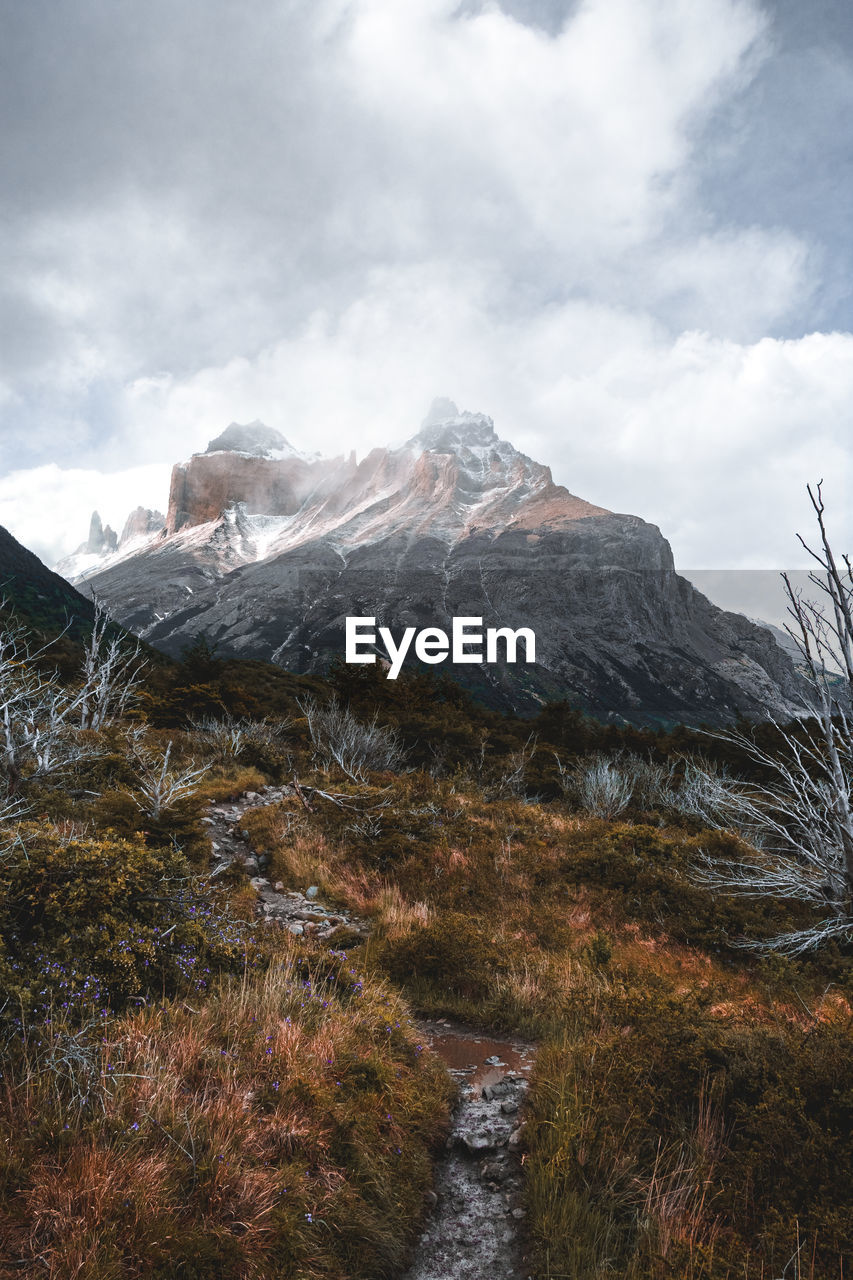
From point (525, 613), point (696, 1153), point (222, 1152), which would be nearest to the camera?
point (222, 1152)

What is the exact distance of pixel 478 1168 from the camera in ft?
14.4

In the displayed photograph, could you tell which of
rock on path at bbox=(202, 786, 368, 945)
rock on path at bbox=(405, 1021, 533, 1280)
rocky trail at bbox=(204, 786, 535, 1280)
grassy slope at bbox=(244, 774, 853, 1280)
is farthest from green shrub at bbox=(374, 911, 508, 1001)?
rock on path at bbox=(405, 1021, 533, 1280)

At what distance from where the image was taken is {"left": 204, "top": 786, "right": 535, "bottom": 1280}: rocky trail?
3592 mm

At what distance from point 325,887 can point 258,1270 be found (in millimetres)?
7482

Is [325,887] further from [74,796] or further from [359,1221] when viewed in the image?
[359,1221]

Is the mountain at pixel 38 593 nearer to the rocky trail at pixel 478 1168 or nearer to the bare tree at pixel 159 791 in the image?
the bare tree at pixel 159 791

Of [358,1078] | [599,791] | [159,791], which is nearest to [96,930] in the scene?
[358,1078]

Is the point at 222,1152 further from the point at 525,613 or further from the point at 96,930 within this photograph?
the point at 525,613

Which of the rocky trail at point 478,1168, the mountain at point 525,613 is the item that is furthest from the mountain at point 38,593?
the rocky trail at point 478,1168

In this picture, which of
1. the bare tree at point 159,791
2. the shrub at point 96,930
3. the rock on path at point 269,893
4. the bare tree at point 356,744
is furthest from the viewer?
the bare tree at point 356,744

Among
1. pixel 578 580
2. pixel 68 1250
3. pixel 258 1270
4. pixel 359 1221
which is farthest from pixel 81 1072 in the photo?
pixel 578 580

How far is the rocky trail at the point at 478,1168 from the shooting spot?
3592mm

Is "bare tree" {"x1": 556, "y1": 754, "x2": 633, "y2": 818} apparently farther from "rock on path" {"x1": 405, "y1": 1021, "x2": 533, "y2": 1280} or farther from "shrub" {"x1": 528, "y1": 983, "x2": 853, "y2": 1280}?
"shrub" {"x1": 528, "y1": 983, "x2": 853, "y2": 1280}

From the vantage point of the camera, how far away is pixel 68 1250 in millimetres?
2576
